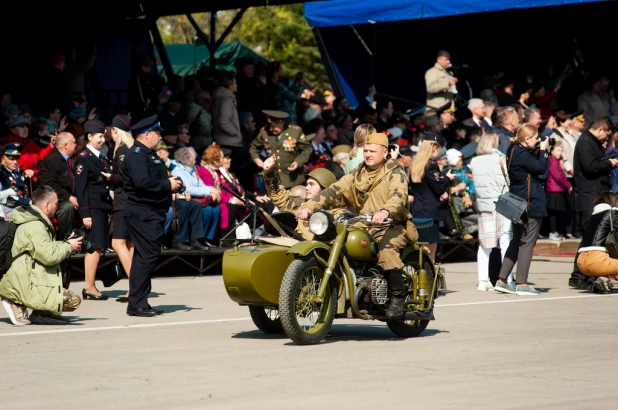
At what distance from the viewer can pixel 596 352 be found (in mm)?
9438

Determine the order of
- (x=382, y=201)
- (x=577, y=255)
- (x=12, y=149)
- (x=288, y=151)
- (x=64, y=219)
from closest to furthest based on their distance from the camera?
(x=382, y=201) → (x=64, y=219) → (x=577, y=255) → (x=12, y=149) → (x=288, y=151)

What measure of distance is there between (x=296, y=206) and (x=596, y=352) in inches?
173

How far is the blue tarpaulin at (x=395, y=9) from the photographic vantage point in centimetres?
2166

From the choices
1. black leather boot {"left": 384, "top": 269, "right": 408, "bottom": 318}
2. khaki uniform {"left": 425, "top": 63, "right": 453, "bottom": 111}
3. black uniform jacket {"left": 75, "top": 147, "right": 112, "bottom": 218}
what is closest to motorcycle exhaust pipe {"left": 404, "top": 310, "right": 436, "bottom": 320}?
black leather boot {"left": 384, "top": 269, "right": 408, "bottom": 318}

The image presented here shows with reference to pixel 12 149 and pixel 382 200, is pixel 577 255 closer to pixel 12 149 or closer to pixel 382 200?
pixel 382 200

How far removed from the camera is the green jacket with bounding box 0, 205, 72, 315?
438 inches

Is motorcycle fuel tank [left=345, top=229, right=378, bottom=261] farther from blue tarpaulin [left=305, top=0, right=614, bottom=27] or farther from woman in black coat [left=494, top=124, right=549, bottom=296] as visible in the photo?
blue tarpaulin [left=305, top=0, right=614, bottom=27]

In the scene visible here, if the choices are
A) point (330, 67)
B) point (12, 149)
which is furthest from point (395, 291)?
point (330, 67)

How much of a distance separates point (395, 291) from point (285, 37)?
4022 centimetres

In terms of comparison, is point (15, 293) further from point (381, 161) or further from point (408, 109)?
point (408, 109)

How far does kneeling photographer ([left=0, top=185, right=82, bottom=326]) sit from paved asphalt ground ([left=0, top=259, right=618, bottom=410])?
24cm

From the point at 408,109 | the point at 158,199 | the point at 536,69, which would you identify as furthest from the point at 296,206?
the point at 536,69

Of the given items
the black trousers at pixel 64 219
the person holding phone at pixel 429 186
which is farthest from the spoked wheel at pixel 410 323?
the black trousers at pixel 64 219

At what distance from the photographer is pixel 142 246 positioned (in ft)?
39.3
